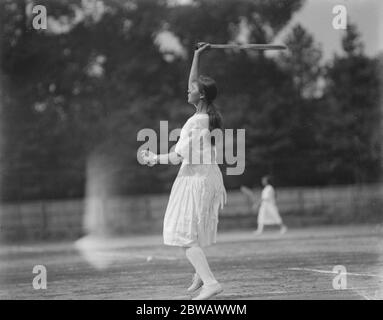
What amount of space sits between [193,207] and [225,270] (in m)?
3.41

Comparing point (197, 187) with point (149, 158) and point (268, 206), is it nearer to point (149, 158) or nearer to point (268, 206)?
point (149, 158)

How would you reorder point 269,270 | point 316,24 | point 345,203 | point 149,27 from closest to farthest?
point 269,270, point 316,24, point 149,27, point 345,203

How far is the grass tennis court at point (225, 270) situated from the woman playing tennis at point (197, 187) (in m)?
0.60

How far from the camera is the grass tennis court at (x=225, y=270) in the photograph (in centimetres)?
888

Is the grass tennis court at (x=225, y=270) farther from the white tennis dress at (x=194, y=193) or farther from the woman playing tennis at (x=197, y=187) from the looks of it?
the white tennis dress at (x=194, y=193)

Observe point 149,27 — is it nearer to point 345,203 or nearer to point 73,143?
point 73,143

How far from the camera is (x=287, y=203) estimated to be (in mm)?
25781

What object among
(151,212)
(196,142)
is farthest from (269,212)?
(196,142)

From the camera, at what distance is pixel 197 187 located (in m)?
8.17

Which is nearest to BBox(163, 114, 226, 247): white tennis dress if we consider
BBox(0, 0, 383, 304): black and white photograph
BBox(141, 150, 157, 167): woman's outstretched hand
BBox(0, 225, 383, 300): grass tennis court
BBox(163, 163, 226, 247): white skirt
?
BBox(163, 163, 226, 247): white skirt

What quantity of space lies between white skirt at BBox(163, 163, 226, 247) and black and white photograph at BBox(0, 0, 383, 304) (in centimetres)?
1001
